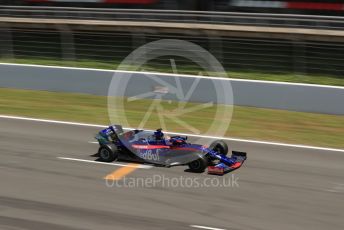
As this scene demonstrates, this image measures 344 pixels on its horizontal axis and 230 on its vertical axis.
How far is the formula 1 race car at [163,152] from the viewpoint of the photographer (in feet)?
38.0

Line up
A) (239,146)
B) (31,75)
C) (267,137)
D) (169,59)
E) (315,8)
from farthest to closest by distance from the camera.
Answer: (315,8) < (169,59) < (31,75) < (267,137) < (239,146)

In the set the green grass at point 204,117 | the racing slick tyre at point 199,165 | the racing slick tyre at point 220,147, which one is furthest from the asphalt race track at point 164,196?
the green grass at point 204,117

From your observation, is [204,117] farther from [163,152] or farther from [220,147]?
[163,152]

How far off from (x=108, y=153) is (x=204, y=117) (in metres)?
7.10

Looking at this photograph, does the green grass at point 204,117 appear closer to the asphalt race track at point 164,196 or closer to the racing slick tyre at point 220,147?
the asphalt race track at point 164,196

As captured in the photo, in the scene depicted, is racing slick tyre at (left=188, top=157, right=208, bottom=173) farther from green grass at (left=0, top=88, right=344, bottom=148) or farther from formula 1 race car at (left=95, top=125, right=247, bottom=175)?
green grass at (left=0, top=88, right=344, bottom=148)

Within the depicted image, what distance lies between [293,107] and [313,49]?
16.2ft

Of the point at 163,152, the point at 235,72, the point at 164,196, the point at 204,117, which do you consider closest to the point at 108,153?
the point at 163,152

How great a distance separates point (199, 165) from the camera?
11.5 m

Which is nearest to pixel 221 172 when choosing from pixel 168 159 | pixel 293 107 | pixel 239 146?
pixel 168 159

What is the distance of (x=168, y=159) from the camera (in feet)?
39.0

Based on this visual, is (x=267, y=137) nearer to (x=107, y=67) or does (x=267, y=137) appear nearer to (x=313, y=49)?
(x=313, y=49)

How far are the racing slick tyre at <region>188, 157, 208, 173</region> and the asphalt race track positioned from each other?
14 centimetres

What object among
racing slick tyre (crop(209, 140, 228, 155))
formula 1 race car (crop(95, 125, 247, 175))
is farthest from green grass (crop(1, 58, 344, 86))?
formula 1 race car (crop(95, 125, 247, 175))
